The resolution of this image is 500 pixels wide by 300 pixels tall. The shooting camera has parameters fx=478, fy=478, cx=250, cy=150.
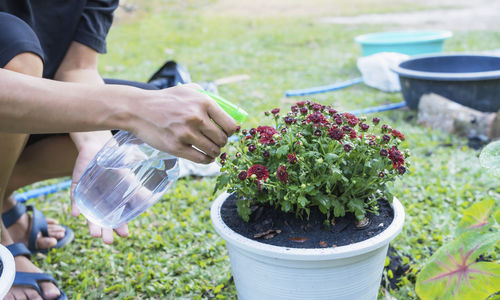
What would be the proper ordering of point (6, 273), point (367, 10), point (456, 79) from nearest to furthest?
point (6, 273), point (456, 79), point (367, 10)

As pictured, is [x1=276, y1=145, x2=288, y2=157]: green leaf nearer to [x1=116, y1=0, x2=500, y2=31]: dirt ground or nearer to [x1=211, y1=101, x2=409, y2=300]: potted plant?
[x1=211, y1=101, x2=409, y2=300]: potted plant

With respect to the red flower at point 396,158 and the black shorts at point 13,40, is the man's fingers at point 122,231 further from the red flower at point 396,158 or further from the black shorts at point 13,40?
the red flower at point 396,158

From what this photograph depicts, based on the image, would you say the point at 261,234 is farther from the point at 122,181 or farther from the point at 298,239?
the point at 122,181

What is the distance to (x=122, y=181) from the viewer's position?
1801 mm

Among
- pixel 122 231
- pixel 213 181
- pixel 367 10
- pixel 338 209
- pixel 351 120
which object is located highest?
pixel 351 120

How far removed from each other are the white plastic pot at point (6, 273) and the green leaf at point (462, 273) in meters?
1.04

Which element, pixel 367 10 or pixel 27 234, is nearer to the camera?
pixel 27 234

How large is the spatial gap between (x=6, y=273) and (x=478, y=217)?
1324 mm

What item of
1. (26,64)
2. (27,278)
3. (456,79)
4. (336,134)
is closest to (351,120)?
(336,134)

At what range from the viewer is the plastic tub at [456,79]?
320 centimetres

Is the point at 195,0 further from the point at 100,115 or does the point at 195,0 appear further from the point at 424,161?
the point at 100,115

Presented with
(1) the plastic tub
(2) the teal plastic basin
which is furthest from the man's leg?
(2) the teal plastic basin

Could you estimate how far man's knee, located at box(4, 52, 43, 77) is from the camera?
56.1 inches

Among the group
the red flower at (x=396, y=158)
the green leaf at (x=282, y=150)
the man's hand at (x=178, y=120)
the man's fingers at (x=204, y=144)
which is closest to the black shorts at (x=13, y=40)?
the man's hand at (x=178, y=120)
